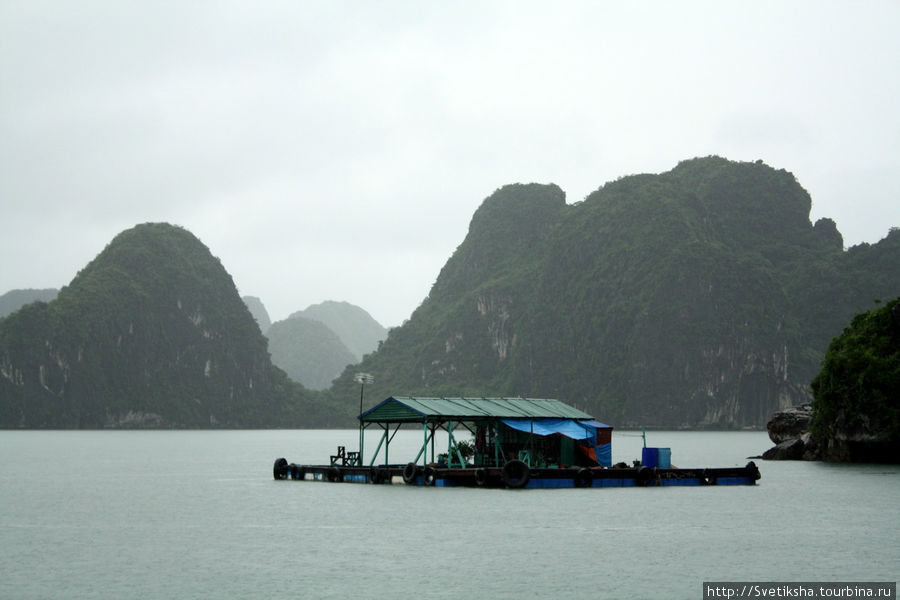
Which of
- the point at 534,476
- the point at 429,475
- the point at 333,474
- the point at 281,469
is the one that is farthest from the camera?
the point at 281,469

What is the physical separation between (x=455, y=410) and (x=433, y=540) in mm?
15562

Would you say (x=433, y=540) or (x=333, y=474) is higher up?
(x=333, y=474)

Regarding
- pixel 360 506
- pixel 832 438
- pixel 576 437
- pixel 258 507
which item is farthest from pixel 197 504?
pixel 832 438

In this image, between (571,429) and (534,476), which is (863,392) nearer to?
(571,429)

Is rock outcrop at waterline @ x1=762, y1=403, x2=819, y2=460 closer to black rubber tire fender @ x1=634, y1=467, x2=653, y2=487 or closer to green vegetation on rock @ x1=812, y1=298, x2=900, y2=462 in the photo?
green vegetation on rock @ x1=812, y1=298, x2=900, y2=462

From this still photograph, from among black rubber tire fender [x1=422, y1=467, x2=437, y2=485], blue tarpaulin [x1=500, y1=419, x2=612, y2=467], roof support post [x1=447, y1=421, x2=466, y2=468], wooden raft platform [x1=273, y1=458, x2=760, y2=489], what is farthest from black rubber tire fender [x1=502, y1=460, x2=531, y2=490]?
black rubber tire fender [x1=422, y1=467, x2=437, y2=485]

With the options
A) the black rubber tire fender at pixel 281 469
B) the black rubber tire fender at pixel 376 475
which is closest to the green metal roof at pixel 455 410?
the black rubber tire fender at pixel 376 475

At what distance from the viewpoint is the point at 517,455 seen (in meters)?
49.0

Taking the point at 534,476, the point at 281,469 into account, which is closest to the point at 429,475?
the point at 534,476

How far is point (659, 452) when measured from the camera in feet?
167

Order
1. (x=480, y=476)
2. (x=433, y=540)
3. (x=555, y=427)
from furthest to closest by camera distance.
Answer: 1. (x=555, y=427)
2. (x=480, y=476)
3. (x=433, y=540)

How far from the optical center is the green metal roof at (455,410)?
45.4 m

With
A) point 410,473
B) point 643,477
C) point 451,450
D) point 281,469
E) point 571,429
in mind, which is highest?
point 571,429

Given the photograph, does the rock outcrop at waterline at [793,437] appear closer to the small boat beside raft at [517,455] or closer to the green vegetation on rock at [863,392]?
the green vegetation on rock at [863,392]
